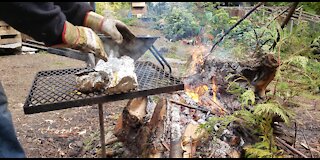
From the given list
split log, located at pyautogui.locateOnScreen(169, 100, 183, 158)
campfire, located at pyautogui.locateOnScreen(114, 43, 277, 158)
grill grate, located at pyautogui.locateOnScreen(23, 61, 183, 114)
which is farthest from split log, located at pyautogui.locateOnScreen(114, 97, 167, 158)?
grill grate, located at pyautogui.locateOnScreen(23, 61, 183, 114)

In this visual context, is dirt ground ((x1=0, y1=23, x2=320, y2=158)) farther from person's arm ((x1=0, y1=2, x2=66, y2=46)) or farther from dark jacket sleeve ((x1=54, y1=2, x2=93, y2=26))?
person's arm ((x1=0, y1=2, x2=66, y2=46))

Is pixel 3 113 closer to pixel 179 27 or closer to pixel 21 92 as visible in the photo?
pixel 21 92

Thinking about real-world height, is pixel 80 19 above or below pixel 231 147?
above

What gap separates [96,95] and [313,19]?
5259 millimetres

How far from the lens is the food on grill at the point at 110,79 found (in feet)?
6.09

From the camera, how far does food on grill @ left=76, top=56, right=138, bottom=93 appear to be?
1.86 meters

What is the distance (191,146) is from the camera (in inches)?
87.7

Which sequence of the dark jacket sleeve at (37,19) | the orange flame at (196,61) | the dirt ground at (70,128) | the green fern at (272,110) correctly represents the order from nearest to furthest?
the dark jacket sleeve at (37,19) < the green fern at (272,110) < the dirt ground at (70,128) < the orange flame at (196,61)

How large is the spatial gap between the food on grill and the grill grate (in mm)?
39

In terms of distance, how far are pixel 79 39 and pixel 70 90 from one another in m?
0.46

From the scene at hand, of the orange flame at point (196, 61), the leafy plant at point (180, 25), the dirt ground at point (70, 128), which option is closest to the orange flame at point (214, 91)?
the orange flame at point (196, 61)

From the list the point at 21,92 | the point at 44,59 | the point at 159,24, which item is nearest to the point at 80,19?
the point at 21,92

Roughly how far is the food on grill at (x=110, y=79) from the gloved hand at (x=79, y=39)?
0.44ft

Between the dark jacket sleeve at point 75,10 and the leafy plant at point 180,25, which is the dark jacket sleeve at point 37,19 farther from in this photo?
the leafy plant at point 180,25
